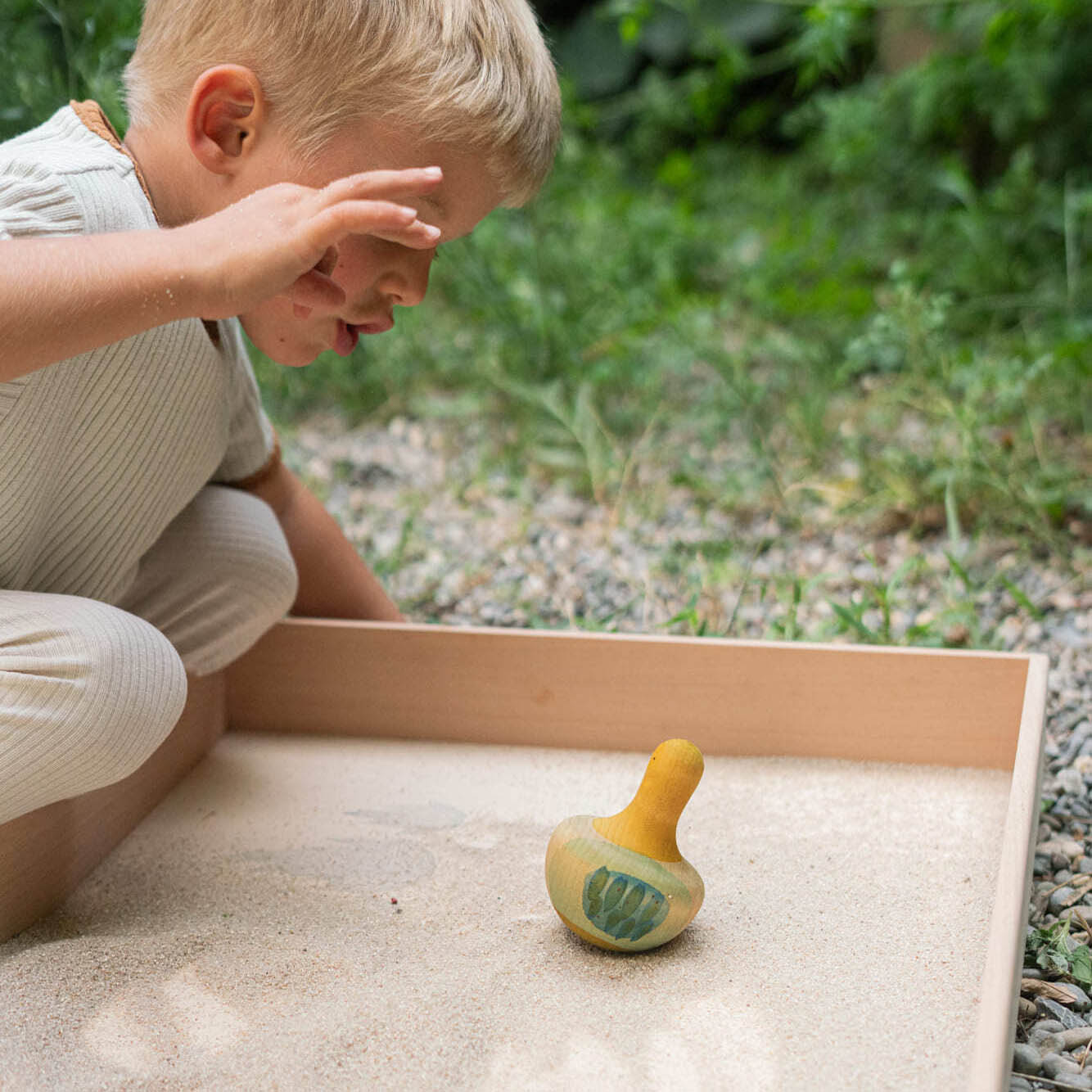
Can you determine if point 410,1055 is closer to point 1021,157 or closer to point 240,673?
point 240,673

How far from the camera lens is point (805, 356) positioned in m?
2.45

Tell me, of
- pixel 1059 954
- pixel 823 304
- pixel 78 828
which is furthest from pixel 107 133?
pixel 823 304

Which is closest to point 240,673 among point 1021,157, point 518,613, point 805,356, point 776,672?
point 518,613

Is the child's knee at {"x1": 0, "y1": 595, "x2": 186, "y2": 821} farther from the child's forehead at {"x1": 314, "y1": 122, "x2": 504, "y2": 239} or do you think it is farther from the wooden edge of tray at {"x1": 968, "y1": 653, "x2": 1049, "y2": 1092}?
the wooden edge of tray at {"x1": 968, "y1": 653, "x2": 1049, "y2": 1092}

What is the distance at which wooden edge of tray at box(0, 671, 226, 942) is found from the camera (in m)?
0.98

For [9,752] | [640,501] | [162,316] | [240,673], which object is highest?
[162,316]

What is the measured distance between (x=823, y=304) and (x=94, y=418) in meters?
2.11

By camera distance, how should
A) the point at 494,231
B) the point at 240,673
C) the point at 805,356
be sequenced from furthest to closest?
1. the point at 494,231
2. the point at 805,356
3. the point at 240,673

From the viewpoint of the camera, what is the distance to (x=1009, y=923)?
82 cm

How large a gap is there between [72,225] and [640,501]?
48.5 inches

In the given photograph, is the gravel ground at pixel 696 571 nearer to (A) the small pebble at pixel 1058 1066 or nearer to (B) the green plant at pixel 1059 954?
(B) the green plant at pixel 1059 954

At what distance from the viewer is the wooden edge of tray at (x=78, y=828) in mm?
977

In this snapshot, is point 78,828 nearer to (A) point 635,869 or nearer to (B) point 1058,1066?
(A) point 635,869

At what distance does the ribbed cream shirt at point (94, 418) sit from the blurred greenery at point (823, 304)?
58cm
